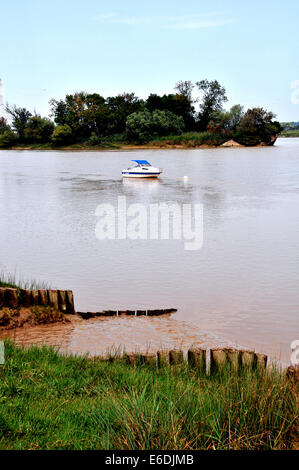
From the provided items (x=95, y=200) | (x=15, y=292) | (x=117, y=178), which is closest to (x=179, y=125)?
(x=117, y=178)

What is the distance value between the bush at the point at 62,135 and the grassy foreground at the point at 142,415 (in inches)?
4282

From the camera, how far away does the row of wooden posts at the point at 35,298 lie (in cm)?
927

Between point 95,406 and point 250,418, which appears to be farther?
point 95,406

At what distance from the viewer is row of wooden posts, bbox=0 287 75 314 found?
927 cm

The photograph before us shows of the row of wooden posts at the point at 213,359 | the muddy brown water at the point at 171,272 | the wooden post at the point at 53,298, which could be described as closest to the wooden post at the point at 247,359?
the row of wooden posts at the point at 213,359

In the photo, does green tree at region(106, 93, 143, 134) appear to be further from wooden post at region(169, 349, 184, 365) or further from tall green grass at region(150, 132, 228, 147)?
wooden post at region(169, 349, 184, 365)

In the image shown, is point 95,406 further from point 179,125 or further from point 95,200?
point 179,125

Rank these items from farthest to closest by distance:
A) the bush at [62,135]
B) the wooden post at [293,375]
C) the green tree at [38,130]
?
1. the green tree at [38,130]
2. the bush at [62,135]
3. the wooden post at [293,375]

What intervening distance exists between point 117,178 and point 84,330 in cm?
3638

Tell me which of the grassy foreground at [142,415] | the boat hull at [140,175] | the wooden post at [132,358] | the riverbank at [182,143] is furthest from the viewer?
the riverbank at [182,143]

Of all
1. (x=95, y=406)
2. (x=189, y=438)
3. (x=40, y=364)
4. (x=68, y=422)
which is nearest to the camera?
(x=189, y=438)

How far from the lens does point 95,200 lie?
96.5 ft

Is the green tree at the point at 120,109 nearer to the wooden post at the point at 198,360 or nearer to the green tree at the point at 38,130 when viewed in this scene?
the green tree at the point at 38,130

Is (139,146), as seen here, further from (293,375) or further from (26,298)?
(293,375)
